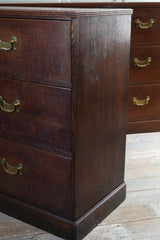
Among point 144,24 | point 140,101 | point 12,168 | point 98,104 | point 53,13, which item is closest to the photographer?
point 53,13

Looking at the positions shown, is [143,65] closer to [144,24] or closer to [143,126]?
[144,24]

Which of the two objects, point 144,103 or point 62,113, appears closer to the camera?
point 62,113

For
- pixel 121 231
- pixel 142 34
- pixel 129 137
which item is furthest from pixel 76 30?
pixel 129 137

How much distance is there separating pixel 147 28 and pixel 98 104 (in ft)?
3.74

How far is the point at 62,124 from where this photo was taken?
51.4 inches

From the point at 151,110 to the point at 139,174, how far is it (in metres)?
0.69

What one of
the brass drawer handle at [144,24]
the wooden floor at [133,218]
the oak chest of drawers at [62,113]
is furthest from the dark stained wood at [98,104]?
the brass drawer handle at [144,24]

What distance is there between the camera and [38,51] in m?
1.27

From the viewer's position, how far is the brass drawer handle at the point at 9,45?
1.30 m

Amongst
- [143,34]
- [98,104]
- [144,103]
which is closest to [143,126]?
[144,103]

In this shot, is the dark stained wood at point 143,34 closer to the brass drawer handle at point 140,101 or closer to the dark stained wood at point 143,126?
the dark stained wood at point 143,126

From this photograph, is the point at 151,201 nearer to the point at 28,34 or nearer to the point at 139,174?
the point at 139,174

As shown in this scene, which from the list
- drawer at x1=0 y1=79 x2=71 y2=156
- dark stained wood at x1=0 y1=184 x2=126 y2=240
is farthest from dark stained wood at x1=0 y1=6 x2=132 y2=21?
dark stained wood at x1=0 y1=184 x2=126 y2=240

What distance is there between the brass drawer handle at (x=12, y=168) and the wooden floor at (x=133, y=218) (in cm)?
24
